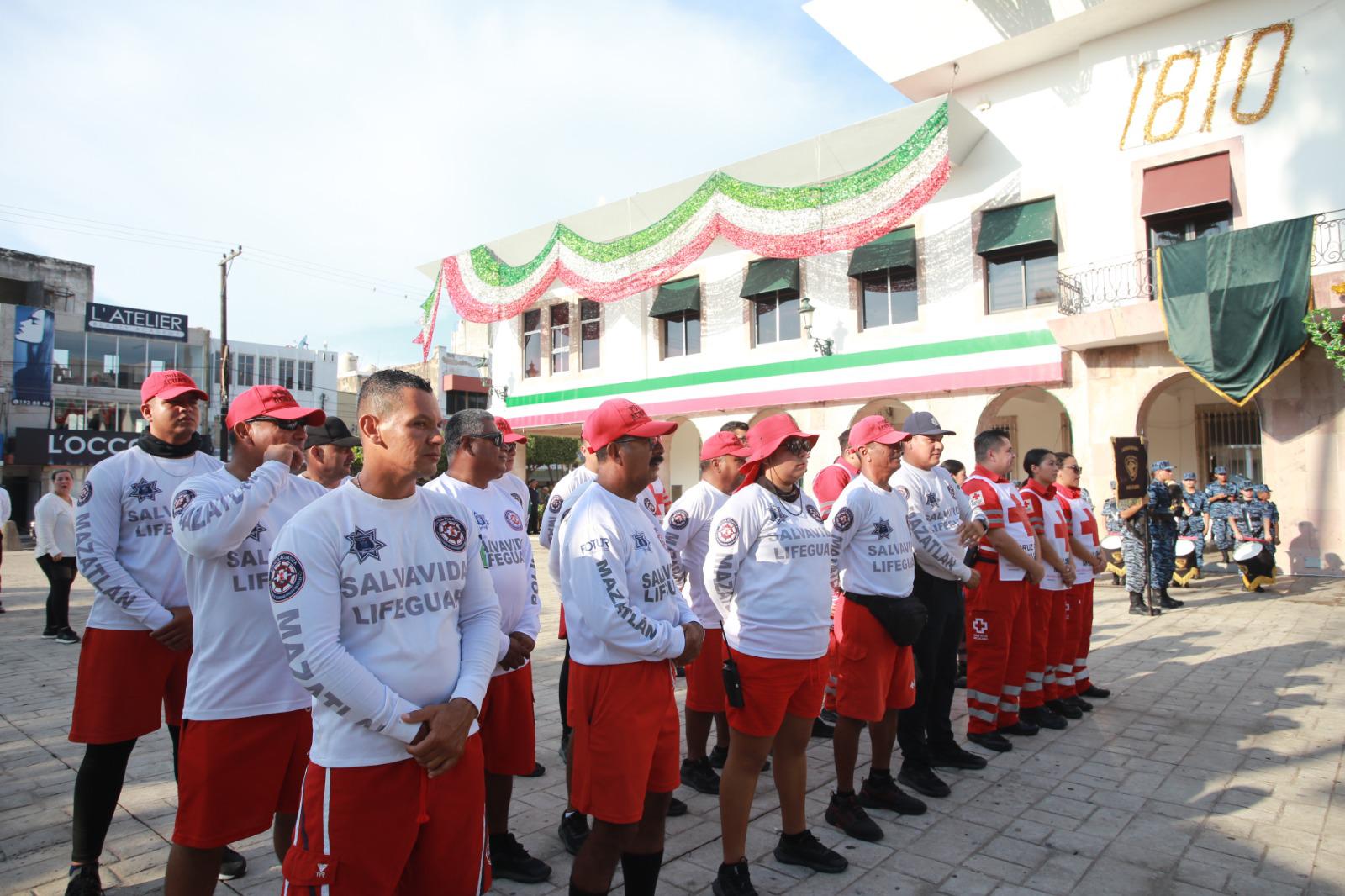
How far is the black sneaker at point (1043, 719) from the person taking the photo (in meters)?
5.48

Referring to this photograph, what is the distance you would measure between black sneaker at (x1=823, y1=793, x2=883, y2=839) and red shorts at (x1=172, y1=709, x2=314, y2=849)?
249cm

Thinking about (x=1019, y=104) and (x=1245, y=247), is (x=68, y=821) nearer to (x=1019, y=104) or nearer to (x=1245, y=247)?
(x=1245, y=247)

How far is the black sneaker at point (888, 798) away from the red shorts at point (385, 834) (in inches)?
102

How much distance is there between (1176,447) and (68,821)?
1926 centimetres

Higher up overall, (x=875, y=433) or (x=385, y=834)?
(x=875, y=433)

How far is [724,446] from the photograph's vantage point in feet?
15.4

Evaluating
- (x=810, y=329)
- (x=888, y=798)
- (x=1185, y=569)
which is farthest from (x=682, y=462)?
(x=888, y=798)

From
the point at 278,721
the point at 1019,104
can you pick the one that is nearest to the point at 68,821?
the point at 278,721

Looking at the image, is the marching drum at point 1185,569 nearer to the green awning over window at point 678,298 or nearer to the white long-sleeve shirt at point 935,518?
the white long-sleeve shirt at point 935,518

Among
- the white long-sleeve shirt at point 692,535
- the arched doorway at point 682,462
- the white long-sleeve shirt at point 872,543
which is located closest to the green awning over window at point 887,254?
the arched doorway at point 682,462

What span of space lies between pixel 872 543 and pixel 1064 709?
9.47 ft

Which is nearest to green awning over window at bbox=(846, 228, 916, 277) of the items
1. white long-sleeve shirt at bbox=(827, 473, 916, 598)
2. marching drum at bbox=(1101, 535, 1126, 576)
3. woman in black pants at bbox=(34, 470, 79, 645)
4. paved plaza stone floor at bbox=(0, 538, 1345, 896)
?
marching drum at bbox=(1101, 535, 1126, 576)

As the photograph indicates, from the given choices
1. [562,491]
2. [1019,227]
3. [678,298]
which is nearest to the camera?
[562,491]

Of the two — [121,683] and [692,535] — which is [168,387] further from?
[692,535]
